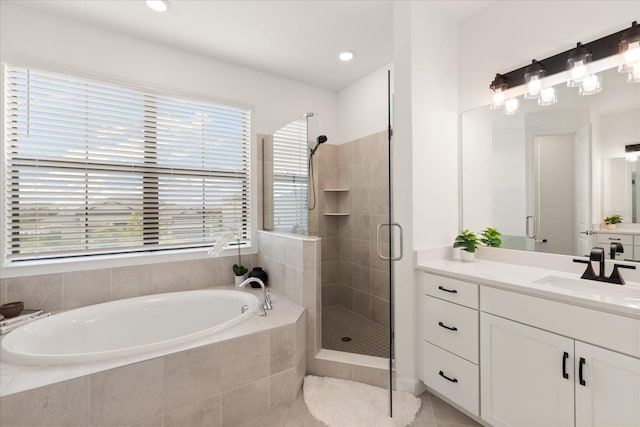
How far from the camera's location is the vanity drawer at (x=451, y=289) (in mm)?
1589

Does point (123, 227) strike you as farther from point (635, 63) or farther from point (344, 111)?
point (635, 63)

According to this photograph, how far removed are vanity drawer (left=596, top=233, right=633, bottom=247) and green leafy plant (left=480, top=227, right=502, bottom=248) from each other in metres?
0.54

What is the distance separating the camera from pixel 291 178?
99.9 inches

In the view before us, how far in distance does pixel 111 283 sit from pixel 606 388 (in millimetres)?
3074

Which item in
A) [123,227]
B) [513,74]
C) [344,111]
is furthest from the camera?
[344,111]

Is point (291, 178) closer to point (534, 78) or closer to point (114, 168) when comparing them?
point (114, 168)

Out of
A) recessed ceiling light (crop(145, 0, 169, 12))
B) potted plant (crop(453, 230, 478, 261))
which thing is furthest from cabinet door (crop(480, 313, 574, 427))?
recessed ceiling light (crop(145, 0, 169, 12))

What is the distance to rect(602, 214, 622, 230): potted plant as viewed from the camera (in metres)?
1.53

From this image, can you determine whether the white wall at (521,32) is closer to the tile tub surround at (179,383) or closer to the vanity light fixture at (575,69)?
the vanity light fixture at (575,69)

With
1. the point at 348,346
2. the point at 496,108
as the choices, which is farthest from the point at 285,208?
the point at 496,108

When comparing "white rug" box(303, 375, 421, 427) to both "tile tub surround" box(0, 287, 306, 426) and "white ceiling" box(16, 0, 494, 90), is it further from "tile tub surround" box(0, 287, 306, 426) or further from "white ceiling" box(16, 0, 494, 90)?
"white ceiling" box(16, 0, 494, 90)

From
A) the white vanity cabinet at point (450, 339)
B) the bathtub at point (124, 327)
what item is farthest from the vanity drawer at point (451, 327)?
the bathtub at point (124, 327)

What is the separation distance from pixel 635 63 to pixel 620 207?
0.74 m

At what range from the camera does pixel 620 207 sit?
1532mm
